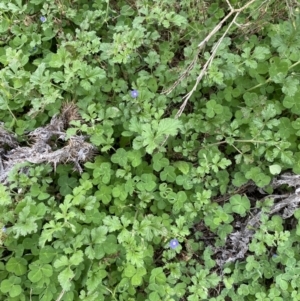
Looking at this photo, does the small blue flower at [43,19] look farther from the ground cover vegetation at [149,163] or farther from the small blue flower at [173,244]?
the small blue flower at [173,244]

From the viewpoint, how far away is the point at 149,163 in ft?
10.2

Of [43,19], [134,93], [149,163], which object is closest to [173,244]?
[149,163]

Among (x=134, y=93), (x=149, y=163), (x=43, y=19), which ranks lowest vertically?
(x=149, y=163)

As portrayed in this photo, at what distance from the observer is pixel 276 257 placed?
2941 millimetres

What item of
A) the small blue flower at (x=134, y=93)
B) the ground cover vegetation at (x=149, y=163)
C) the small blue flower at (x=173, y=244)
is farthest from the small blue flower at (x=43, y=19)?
the small blue flower at (x=173, y=244)

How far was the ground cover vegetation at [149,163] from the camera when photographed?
2713mm

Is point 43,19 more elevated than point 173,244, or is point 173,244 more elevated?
point 43,19

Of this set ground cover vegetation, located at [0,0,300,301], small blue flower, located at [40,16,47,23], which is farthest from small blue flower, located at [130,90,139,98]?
small blue flower, located at [40,16,47,23]

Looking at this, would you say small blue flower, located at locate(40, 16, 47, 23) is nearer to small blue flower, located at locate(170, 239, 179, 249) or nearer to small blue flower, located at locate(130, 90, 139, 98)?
small blue flower, located at locate(130, 90, 139, 98)

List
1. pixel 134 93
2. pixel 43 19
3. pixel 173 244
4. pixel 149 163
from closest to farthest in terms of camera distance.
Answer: pixel 173 244, pixel 134 93, pixel 149 163, pixel 43 19

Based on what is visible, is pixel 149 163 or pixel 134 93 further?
pixel 149 163

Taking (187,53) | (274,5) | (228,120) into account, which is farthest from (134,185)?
(274,5)

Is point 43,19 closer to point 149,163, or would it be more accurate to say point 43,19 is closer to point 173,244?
point 149,163

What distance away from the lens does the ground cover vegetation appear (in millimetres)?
2713
